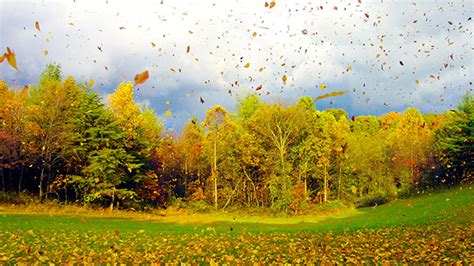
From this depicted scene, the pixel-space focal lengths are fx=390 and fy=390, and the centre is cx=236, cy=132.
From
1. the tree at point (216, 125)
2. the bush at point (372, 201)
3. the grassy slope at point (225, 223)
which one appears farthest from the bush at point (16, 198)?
the bush at point (372, 201)

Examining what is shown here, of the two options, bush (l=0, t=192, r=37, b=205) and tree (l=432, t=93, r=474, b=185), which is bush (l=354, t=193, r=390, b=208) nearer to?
tree (l=432, t=93, r=474, b=185)

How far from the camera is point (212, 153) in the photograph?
52.4 metres

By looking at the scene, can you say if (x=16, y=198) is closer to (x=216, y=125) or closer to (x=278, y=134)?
(x=216, y=125)

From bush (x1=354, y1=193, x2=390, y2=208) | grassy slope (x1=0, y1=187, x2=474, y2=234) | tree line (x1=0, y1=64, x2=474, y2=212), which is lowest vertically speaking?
grassy slope (x1=0, y1=187, x2=474, y2=234)

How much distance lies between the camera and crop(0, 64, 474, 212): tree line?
3834 centimetres

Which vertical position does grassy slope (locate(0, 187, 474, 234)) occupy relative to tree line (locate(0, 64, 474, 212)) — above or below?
below

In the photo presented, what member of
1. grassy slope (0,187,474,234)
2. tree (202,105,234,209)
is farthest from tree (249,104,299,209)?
grassy slope (0,187,474,234)

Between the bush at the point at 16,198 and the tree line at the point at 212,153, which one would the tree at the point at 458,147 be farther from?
the bush at the point at 16,198

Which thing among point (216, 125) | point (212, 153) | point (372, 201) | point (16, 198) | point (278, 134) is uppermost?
point (216, 125)

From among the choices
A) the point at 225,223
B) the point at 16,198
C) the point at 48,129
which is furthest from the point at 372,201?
the point at 16,198

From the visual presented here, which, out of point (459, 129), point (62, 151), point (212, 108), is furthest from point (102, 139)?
point (459, 129)

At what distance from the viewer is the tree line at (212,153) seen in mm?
38344

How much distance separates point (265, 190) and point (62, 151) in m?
25.0

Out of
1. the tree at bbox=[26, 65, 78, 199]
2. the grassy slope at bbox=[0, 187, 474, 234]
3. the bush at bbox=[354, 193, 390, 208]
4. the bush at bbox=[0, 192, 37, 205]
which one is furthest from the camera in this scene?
the bush at bbox=[354, 193, 390, 208]
